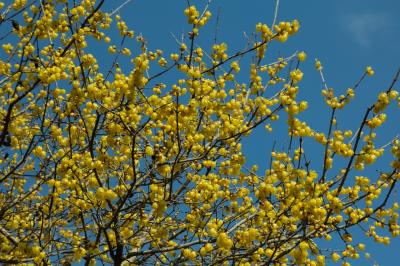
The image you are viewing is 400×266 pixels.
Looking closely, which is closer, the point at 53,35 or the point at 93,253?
the point at 93,253

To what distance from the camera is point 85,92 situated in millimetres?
5145

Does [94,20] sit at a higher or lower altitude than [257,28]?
higher

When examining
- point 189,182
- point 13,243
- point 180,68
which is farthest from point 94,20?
point 13,243

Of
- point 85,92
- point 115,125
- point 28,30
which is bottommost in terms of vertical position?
point 115,125

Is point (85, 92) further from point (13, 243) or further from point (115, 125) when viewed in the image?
point (13, 243)

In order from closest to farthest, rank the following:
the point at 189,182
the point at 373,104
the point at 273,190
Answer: the point at 373,104
the point at 273,190
the point at 189,182

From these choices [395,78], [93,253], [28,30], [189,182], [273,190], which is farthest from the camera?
[189,182]

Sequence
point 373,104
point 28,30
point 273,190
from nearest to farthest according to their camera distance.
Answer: point 373,104, point 273,190, point 28,30

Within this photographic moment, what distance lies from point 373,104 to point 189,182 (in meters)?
3.12

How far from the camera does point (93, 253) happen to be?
5.70 m

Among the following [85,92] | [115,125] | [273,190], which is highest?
[85,92]

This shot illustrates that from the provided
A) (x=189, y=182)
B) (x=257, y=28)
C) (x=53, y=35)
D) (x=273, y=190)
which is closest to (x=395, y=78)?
(x=273, y=190)

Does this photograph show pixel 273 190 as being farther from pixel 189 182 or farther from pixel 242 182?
pixel 189 182

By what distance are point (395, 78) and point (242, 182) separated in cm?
283
